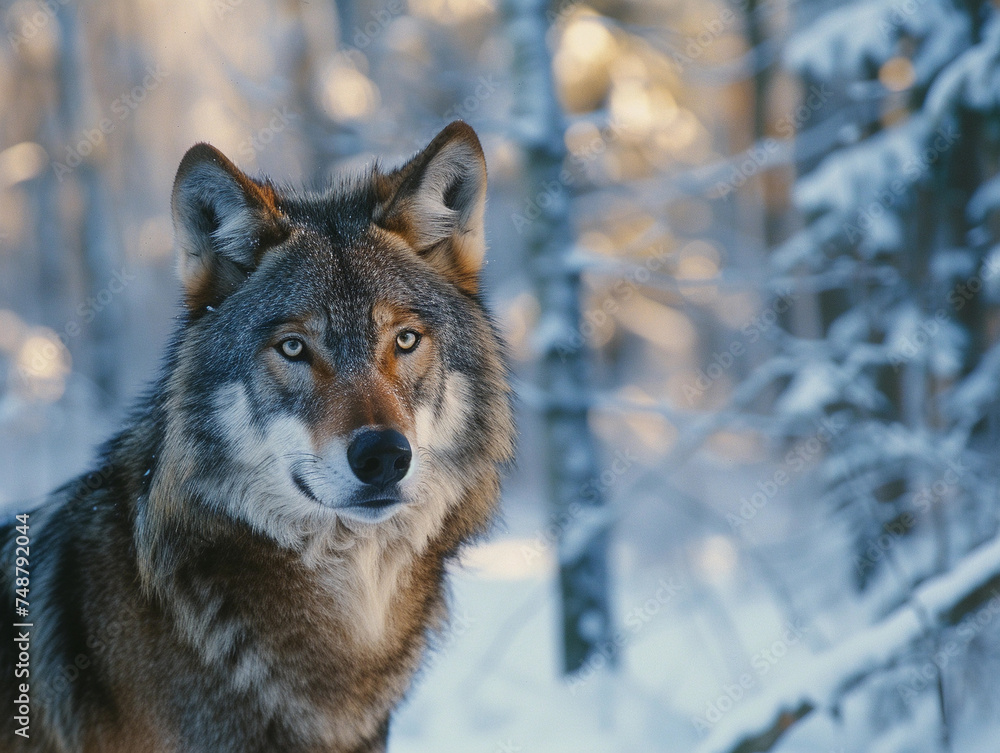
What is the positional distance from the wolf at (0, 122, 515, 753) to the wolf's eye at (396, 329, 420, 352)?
0.01 m

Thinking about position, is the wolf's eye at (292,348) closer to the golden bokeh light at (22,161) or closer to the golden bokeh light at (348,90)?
the golden bokeh light at (348,90)

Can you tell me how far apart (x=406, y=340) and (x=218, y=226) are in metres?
0.73

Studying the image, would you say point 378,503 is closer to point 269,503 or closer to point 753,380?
point 269,503

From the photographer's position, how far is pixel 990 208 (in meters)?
5.12

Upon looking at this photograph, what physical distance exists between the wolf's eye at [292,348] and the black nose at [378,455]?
42 centimetres

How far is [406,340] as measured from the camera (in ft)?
8.70

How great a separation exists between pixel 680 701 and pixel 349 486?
4372 millimetres

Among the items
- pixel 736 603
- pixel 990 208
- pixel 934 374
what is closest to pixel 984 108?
pixel 990 208

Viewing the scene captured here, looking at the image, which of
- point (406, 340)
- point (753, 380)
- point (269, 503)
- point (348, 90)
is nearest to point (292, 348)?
point (406, 340)

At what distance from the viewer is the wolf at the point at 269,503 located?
2.27 m

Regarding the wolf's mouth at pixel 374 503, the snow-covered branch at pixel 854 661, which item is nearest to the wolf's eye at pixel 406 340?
the wolf's mouth at pixel 374 503

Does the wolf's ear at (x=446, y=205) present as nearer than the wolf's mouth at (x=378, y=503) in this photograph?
No

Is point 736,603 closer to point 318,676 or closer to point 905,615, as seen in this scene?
point 905,615

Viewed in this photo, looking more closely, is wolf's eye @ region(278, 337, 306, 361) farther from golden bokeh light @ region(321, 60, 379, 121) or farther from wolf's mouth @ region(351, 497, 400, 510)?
golden bokeh light @ region(321, 60, 379, 121)
